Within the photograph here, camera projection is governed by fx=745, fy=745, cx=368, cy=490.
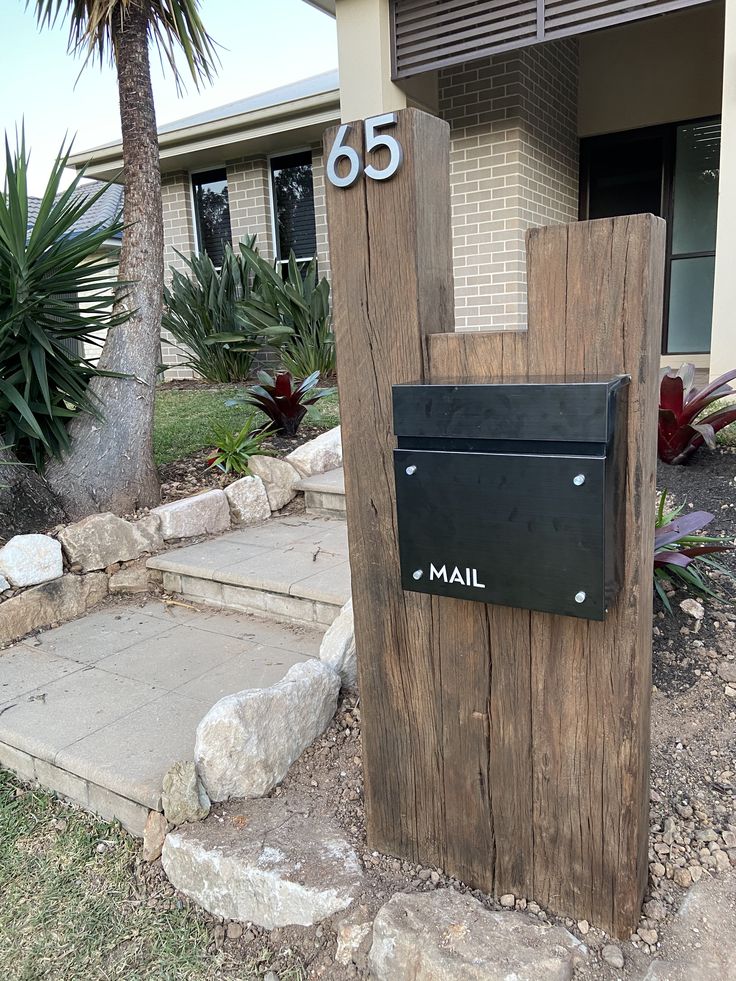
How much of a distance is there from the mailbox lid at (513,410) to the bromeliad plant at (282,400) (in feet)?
13.1

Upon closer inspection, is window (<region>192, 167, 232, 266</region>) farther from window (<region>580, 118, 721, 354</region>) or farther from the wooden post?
the wooden post

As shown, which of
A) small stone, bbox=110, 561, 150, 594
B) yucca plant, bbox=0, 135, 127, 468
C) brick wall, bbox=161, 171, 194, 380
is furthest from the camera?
brick wall, bbox=161, 171, 194, 380

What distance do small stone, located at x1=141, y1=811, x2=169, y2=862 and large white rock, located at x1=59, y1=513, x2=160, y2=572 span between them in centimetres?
193

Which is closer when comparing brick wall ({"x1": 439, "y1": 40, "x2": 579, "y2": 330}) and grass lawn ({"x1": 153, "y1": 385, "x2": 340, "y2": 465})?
grass lawn ({"x1": 153, "y1": 385, "x2": 340, "y2": 465})

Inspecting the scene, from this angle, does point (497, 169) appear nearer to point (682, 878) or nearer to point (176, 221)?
point (176, 221)

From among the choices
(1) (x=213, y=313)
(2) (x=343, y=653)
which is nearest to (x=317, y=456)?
(2) (x=343, y=653)

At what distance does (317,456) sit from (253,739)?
3.00 meters

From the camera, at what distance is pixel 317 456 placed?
4.91 m

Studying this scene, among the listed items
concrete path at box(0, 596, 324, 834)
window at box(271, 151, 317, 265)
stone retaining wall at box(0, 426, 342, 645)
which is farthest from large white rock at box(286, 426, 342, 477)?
window at box(271, 151, 317, 265)

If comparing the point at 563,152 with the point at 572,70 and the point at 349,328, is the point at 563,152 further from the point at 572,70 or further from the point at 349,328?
the point at 349,328

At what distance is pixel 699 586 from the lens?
2.64 m

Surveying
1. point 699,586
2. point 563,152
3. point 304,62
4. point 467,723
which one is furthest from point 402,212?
point 304,62

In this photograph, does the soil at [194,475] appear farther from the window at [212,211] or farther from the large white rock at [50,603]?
the window at [212,211]

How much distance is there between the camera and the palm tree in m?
4.09
